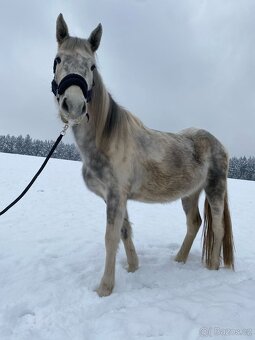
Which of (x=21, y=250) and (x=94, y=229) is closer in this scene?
(x=21, y=250)

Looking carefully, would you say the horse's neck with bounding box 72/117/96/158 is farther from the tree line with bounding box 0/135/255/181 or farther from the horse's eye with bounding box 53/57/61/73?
the tree line with bounding box 0/135/255/181

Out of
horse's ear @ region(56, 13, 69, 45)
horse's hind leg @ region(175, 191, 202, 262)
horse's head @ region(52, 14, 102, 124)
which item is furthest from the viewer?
horse's hind leg @ region(175, 191, 202, 262)

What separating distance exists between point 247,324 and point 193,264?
235 cm

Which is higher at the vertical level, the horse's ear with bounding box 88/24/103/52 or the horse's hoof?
the horse's ear with bounding box 88/24/103/52

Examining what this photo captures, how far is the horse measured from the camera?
12.8 feet

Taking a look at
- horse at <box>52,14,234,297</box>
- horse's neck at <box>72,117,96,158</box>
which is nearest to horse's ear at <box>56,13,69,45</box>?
horse at <box>52,14,234,297</box>

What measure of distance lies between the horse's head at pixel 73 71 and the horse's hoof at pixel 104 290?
7.29 feet

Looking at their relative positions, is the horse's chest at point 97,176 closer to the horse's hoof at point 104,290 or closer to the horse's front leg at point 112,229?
the horse's front leg at point 112,229

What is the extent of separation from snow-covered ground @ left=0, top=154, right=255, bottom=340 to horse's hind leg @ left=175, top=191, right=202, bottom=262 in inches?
7.8

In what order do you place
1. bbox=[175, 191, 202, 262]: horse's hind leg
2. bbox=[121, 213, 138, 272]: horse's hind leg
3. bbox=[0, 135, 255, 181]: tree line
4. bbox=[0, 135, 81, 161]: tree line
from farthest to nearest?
bbox=[0, 135, 81, 161]: tree line < bbox=[0, 135, 255, 181]: tree line < bbox=[175, 191, 202, 262]: horse's hind leg < bbox=[121, 213, 138, 272]: horse's hind leg

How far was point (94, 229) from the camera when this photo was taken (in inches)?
323

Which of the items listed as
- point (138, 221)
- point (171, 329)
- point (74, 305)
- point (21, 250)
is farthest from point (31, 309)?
point (138, 221)

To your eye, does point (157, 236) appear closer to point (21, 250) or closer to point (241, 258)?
point (241, 258)

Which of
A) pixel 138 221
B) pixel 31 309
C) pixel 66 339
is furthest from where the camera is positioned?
pixel 138 221
